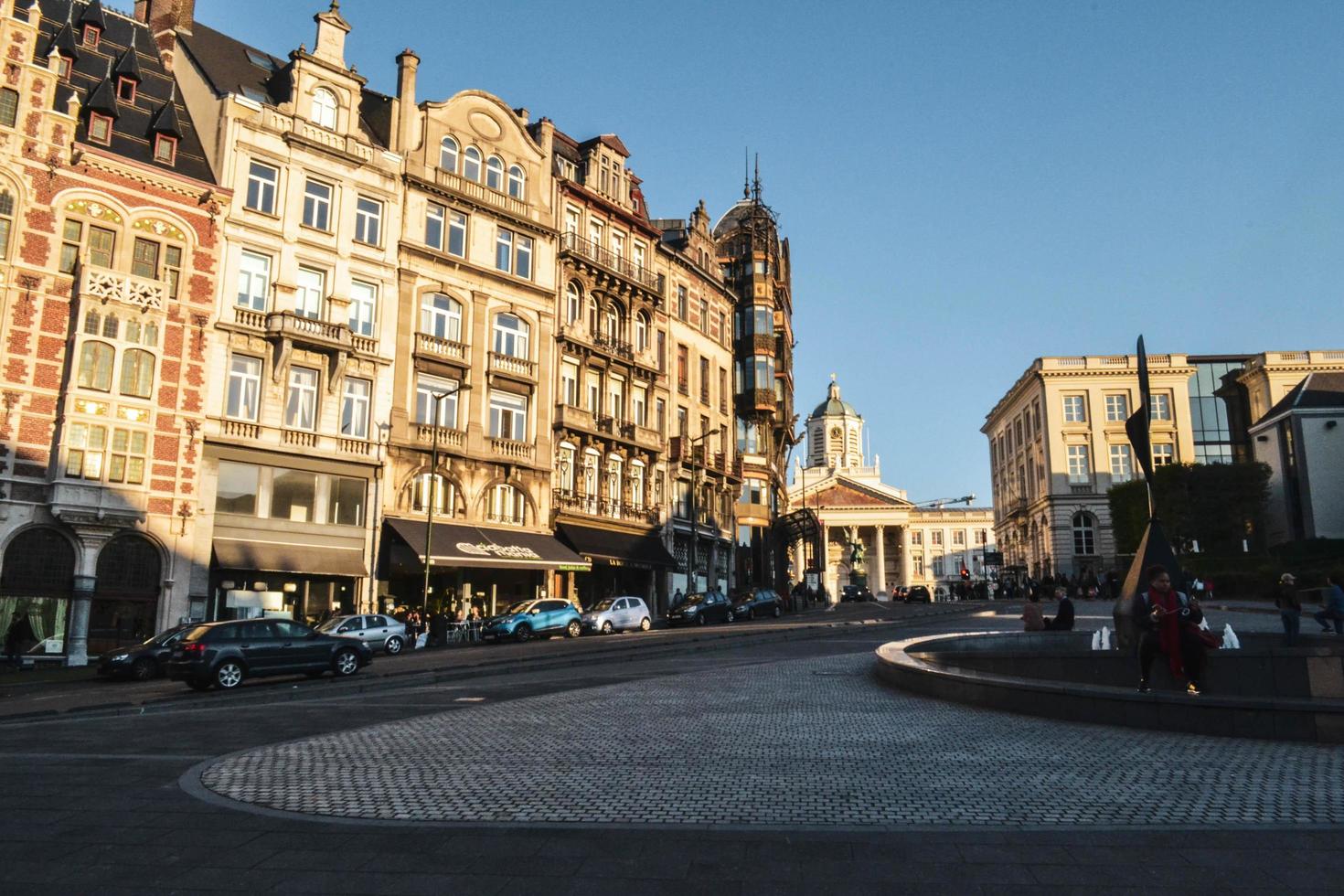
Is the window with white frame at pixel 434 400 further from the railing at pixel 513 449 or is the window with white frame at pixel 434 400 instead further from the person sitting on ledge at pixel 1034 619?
the person sitting on ledge at pixel 1034 619

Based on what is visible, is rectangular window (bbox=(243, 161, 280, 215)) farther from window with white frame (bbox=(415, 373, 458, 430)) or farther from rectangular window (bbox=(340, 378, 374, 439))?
window with white frame (bbox=(415, 373, 458, 430))

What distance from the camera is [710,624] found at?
4250 centimetres

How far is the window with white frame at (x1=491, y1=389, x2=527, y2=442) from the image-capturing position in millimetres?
41250

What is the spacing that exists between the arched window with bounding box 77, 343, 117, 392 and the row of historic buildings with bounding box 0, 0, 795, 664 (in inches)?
2.9

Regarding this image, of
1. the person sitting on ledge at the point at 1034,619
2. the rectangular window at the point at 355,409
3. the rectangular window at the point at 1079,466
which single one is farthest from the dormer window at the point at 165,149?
the rectangular window at the point at 1079,466

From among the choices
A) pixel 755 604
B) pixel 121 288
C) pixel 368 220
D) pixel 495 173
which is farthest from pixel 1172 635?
pixel 495 173

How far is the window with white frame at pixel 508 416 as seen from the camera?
41250 mm

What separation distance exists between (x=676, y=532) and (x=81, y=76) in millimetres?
32443

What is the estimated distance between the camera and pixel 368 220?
3769 cm

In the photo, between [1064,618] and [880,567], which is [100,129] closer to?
[1064,618]

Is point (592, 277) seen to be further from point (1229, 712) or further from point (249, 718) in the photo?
point (1229, 712)

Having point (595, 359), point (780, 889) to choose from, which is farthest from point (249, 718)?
point (595, 359)

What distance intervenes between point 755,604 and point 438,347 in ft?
64.8

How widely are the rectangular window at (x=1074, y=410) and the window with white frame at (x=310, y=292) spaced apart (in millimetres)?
69843
